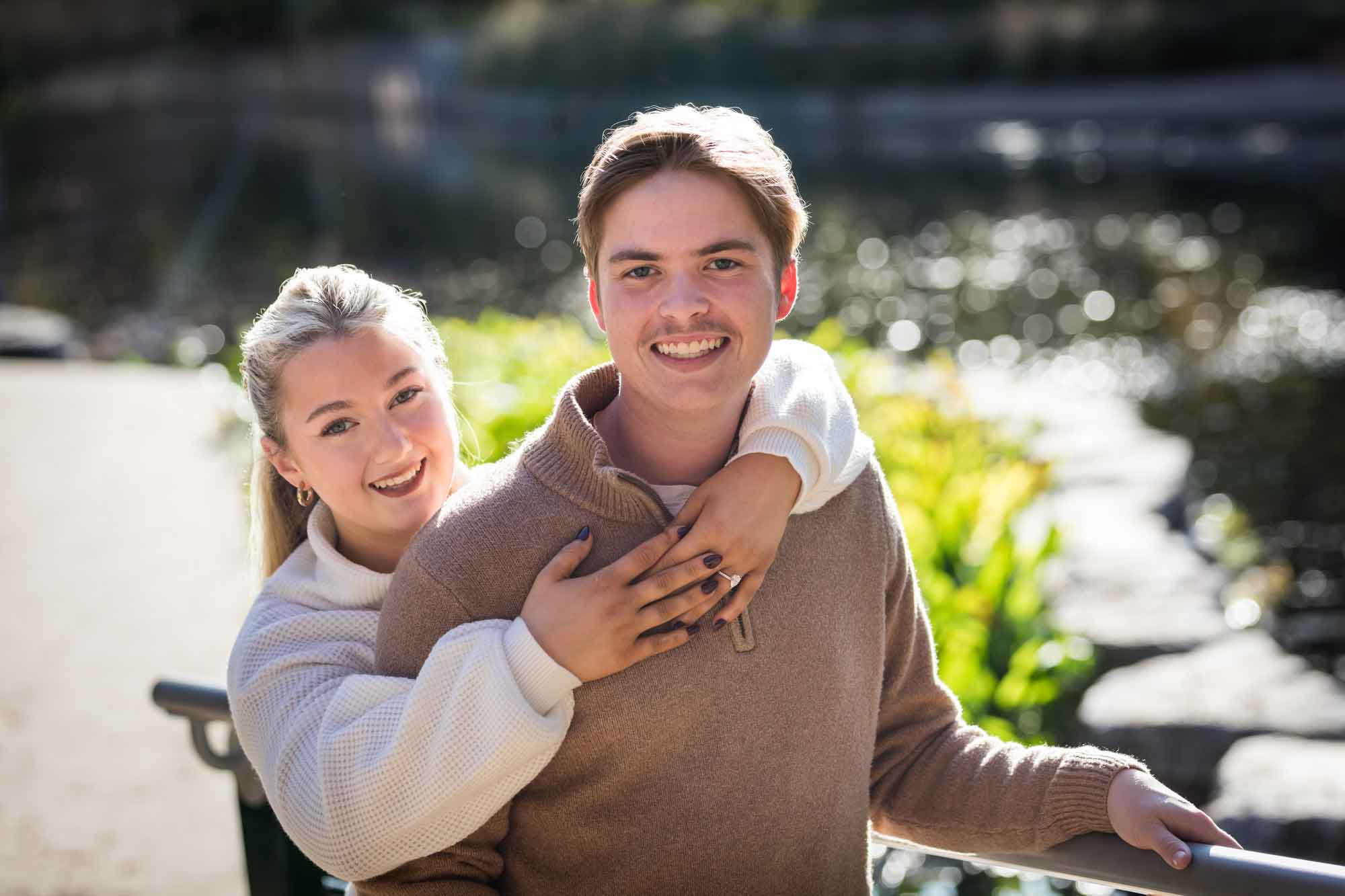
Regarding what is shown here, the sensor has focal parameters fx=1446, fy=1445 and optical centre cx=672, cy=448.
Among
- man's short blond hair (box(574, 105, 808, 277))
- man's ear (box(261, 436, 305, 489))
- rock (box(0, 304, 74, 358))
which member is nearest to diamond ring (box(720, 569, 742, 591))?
man's short blond hair (box(574, 105, 808, 277))

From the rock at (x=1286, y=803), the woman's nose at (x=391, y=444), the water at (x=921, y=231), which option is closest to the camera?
the woman's nose at (x=391, y=444)

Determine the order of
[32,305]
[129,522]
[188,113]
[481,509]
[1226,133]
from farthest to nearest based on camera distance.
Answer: [188,113]
[1226,133]
[32,305]
[129,522]
[481,509]

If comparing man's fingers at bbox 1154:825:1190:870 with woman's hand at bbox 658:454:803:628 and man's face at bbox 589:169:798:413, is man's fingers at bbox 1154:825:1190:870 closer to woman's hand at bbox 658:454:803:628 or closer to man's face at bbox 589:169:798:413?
woman's hand at bbox 658:454:803:628

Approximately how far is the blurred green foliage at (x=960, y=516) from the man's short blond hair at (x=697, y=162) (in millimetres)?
1075

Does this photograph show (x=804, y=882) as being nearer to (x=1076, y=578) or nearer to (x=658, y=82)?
(x=1076, y=578)

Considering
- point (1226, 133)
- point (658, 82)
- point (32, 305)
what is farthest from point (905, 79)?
point (32, 305)

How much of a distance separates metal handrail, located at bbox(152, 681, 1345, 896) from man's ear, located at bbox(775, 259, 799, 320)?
780mm

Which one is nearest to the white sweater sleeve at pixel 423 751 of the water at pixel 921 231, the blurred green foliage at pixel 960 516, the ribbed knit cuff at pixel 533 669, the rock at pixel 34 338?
the ribbed knit cuff at pixel 533 669

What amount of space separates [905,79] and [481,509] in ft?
99.6

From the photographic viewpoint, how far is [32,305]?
49.9 ft

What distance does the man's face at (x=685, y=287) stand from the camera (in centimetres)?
182

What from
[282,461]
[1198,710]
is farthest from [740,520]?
[1198,710]

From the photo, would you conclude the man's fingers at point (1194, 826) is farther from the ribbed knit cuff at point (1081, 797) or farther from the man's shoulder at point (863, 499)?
the man's shoulder at point (863, 499)

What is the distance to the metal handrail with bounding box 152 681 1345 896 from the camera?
1.59m
